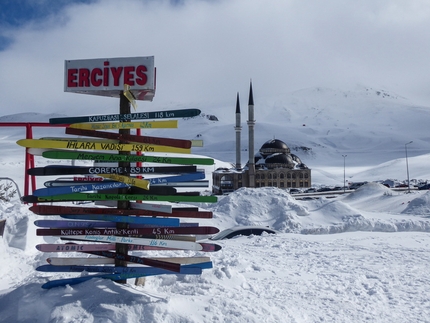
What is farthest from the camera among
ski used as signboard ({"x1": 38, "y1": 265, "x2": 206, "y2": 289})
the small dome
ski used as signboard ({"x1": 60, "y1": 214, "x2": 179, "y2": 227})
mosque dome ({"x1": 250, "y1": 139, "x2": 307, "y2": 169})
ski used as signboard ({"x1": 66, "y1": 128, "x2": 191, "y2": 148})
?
the small dome

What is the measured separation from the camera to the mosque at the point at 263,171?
66.8 metres

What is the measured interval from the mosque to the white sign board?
56.2 metres

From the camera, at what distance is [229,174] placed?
67.8 metres

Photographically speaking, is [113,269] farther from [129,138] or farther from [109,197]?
[129,138]

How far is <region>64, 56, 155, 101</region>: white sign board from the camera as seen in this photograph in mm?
6727

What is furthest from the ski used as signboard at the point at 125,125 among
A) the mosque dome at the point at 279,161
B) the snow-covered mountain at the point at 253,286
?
the mosque dome at the point at 279,161

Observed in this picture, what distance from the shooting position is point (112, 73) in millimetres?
6730

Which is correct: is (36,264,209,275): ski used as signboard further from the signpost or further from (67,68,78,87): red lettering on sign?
(67,68,78,87): red lettering on sign

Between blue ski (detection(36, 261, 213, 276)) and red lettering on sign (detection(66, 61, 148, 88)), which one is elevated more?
red lettering on sign (detection(66, 61, 148, 88))

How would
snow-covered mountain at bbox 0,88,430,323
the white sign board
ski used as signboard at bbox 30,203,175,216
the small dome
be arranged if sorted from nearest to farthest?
snow-covered mountain at bbox 0,88,430,323, ski used as signboard at bbox 30,203,175,216, the white sign board, the small dome

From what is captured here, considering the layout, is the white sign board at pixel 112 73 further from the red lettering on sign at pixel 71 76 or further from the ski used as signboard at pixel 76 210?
the ski used as signboard at pixel 76 210

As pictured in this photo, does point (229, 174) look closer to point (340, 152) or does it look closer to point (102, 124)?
point (102, 124)

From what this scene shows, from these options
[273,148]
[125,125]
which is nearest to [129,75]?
[125,125]

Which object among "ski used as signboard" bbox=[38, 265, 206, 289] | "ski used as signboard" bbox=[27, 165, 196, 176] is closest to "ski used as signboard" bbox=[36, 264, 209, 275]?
"ski used as signboard" bbox=[38, 265, 206, 289]
